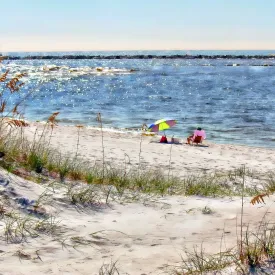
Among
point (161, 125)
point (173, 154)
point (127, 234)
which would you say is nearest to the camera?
point (127, 234)

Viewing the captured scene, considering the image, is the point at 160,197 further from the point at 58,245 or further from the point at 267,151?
the point at 267,151

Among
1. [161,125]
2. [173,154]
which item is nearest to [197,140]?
[161,125]

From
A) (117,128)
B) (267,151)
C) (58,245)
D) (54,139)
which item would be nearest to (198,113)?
(117,128)

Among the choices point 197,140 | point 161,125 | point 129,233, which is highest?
point 129,233

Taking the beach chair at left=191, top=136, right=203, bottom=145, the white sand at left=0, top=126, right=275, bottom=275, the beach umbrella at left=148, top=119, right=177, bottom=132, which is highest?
the white sand at left=0, top=126, right=275, bottom=275

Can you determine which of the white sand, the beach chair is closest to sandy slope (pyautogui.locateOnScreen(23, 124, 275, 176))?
the beach chair

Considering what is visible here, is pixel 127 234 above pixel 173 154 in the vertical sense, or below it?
above

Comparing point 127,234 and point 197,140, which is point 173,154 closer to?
point 197,140

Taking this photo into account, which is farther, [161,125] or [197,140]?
[161,125]

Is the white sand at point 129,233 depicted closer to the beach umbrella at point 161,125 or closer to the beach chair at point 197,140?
the beach chair at point 197,140

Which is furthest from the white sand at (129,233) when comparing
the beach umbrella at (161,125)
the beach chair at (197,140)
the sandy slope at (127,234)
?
the beach umbrella at (161,125)

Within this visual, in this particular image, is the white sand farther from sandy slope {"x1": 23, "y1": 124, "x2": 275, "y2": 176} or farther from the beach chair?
the beach chair

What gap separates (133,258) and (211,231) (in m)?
1.00

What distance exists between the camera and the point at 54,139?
13430 millimetres
